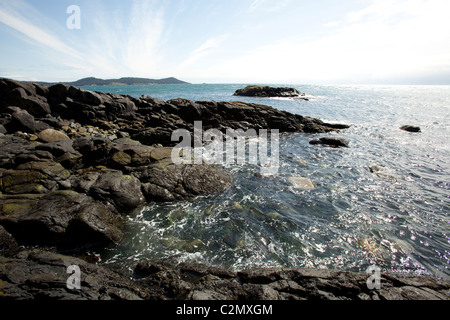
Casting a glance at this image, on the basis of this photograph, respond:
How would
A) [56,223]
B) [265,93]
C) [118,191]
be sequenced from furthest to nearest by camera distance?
[265,93] → [118,191] → [56,223]

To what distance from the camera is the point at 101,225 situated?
6.93 m

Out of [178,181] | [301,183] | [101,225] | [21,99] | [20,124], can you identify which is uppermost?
[21,99]

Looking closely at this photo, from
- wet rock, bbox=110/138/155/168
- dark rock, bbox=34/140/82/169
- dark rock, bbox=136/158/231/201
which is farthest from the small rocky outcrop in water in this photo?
dark rock, bbox=34/140/82/169

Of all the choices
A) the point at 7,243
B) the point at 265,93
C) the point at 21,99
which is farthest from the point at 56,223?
the point at 265,93

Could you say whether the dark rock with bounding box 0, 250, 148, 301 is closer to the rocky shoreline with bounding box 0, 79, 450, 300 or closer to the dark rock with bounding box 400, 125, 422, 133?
the rocky shoreline with bounding box 0, 79, 450, 300

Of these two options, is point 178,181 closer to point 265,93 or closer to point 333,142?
point 333,142

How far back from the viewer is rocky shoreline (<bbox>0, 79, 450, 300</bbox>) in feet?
14.9

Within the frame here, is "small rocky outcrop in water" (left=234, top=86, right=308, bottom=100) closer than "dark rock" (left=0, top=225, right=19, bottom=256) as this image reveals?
No

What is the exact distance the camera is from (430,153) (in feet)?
58.9

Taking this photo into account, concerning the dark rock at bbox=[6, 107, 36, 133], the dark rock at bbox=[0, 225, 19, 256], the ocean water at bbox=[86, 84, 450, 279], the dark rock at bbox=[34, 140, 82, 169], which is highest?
the dark rock at bbox=[6, 107, 36, 133]

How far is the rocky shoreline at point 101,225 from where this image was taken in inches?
179

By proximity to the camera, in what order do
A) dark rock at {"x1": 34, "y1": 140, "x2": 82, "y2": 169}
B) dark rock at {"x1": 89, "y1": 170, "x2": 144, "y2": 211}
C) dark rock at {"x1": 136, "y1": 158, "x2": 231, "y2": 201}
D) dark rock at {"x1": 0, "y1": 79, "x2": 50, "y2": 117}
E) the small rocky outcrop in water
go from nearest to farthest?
dark rock at {"x1": 89, "y1": 170, "x2": 144, "y2": 211}, dark rock at {"x1": 136, "y1": 158, "x2": 231, "y2": 201}, dark rock at {"x1": 34, "y1": 140, "x2": 82, "y2": 169}, dark rock at {"x1": 0, "y1": 79, "x2": 50, "y2": 117}, the small rocky outcrop in water

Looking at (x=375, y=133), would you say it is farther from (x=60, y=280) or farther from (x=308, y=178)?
(x=60, y=280)
